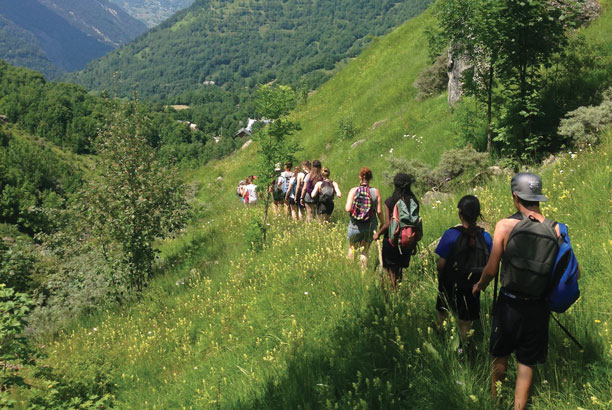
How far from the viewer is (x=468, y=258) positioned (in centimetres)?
401

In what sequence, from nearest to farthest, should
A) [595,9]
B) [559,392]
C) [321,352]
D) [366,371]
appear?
1. [559,392]
2. [366,371]
3. [321,352]
4. [595,9]

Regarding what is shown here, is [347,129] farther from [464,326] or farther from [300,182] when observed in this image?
[464,326]

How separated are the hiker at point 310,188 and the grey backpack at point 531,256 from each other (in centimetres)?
685

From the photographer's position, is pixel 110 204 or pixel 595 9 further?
pixel 595 9

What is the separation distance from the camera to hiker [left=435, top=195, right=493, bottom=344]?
13.0ft

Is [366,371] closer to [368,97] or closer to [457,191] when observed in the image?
[457,191]

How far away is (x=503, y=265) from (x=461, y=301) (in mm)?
1028

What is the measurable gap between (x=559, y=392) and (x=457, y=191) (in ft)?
21.7

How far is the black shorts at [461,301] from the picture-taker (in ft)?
13.2

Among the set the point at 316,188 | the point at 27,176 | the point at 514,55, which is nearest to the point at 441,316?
the point at 316,188

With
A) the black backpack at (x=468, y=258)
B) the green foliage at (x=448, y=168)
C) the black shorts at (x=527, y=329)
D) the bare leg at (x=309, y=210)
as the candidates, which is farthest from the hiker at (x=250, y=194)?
the black shorts at (x=527, y=329)

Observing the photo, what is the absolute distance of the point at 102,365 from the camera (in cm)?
618

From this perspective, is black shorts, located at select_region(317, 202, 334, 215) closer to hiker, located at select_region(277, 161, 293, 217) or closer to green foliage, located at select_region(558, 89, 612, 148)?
hiker, located at select_region(277, 161, 293, 217)

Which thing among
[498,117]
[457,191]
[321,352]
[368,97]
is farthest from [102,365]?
[368,97]
